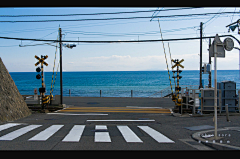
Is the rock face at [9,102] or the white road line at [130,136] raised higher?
the rock face at [9,102]

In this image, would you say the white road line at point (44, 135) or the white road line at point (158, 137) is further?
the white road line at point (44, 135)

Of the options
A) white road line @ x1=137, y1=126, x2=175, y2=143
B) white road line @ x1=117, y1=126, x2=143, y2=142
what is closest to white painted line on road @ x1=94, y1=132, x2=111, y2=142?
white road line @ x1=117, y1=126, x2=143, y2=142

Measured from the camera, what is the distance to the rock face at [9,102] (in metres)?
11.5

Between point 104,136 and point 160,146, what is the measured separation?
2.30 metres

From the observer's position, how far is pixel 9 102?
12.2m

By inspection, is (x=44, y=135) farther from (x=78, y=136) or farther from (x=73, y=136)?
(x=78, y=136)

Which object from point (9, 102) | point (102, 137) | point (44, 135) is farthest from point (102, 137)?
point (9, 102)

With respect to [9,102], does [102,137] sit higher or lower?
lower

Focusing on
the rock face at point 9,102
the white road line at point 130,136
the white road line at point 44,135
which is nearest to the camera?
the white road line at point 130,136

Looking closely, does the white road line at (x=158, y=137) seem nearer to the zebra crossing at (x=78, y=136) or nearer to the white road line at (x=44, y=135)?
the zebra crossing at (x=78, y=136)

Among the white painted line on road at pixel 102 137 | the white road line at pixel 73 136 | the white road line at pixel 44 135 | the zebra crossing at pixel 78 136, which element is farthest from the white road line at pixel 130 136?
the white road line at pixel 44 135

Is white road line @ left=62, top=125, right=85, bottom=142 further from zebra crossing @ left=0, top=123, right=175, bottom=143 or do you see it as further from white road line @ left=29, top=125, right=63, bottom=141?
white road line @ left=29, top=125, right=63, bottom=141

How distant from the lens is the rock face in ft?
37.6
